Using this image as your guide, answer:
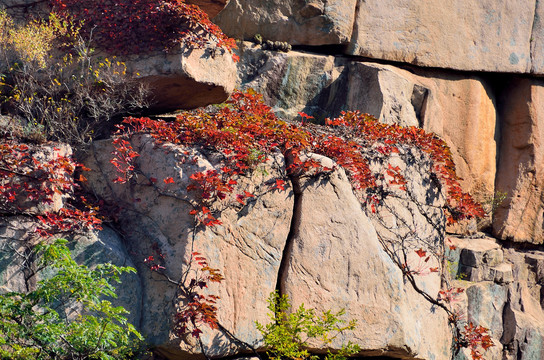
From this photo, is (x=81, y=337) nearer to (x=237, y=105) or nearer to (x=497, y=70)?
(x=237, y=105)

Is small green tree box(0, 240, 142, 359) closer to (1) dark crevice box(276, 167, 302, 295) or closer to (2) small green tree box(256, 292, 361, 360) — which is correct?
(2) small green tree box(256, 292, 361, 360)

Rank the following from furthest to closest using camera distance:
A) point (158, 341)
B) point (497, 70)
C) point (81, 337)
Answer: point (497, 70), point (158, 341), point (81, 337)

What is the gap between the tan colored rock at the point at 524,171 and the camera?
9688mm

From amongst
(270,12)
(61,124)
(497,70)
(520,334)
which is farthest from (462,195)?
(61,124)

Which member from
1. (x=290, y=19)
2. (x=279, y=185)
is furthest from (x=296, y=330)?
(x=290, y=19)

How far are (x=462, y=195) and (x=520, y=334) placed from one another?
2.26m

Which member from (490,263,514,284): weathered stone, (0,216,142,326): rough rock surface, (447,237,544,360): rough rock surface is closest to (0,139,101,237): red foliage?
(0,216,142,326): rough rock surface

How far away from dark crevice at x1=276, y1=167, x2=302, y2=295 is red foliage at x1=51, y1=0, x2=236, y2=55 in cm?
174

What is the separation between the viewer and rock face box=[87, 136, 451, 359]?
222 inches

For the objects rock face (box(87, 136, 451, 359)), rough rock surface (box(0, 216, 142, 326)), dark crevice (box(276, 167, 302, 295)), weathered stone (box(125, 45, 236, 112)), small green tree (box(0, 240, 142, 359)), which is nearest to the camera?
small green tree (box(0, 240, 142, 359))

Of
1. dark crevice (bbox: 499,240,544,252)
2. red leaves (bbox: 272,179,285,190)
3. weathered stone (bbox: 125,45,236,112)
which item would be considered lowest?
dark crevice (bbox: 499,240,544,252)

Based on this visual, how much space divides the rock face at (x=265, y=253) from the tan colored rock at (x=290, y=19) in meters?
3.24

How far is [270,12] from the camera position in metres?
8.95

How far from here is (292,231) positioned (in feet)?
20.3
